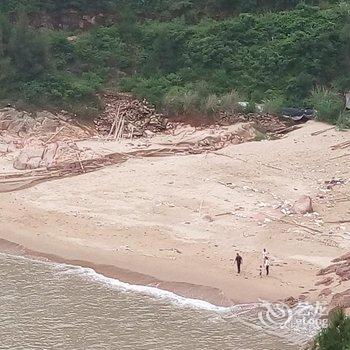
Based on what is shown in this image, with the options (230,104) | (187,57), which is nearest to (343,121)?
(230,104)

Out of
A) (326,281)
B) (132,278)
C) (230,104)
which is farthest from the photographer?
(230,104)

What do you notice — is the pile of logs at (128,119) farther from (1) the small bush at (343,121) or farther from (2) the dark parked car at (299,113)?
(1) the small bush at (343,121)

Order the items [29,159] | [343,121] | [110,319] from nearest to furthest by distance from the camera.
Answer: [110,319]
[29,159]
[343,121]

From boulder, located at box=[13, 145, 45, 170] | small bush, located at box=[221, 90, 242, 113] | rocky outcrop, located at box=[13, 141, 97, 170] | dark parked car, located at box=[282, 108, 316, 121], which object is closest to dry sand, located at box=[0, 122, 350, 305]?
rocky outcrop, located at box=[13, 141, 97, 170]

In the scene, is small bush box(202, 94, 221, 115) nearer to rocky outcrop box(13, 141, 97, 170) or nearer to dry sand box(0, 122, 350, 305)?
dry sand box(0, 122, 350, 305)

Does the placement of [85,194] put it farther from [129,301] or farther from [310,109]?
[310,109]

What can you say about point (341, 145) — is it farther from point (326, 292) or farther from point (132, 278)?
point (132, 278)

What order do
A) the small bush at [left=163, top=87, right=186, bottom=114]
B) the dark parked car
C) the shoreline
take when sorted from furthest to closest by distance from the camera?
1. the small bush at [left=163, top=87, right=186, bottom=114]
2. the dark parked car
3. the shoreline

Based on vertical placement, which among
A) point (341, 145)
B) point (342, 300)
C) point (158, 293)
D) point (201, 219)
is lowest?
point (341, 145)
